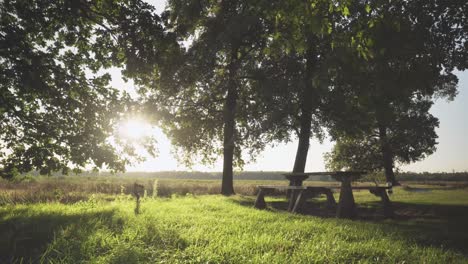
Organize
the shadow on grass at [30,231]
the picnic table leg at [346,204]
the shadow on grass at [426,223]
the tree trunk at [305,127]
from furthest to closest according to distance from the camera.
A: 1. the tree trunk at [305,127]
2. the picnic table leg at [346,204]
3. the shadow on grass at [426,223]
4. the shadow on grass at [30,231]

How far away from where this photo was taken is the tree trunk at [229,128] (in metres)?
22.1

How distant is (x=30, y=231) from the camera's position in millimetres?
6453

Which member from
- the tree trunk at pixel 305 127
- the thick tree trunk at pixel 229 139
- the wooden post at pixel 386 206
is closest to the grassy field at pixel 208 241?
the wooden post at pixel 386 206

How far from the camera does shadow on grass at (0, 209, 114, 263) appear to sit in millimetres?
5211

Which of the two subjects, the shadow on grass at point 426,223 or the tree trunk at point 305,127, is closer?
Answer: the shadow on grass at point 426,223

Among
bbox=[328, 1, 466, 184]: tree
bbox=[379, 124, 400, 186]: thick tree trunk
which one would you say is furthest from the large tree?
bbox=[379, 124, 400, 186]: thick tree trunk

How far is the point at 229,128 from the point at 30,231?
16867 millimetres

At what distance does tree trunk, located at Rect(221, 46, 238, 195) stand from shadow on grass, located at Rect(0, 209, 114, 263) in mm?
13918

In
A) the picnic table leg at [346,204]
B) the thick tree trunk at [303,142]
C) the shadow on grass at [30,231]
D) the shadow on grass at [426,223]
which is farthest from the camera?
the thick tree trunk at [303,142]

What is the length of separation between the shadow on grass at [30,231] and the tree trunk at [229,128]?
548 inches

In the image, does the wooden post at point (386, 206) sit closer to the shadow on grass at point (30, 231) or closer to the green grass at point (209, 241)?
the green grass at point (209, 241)

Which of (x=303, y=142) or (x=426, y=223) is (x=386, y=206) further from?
(x=303, y=142)

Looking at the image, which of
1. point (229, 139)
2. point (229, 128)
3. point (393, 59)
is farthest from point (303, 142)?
point (393, 59)

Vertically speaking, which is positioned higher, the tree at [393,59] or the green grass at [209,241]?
the tree at [393,59]
